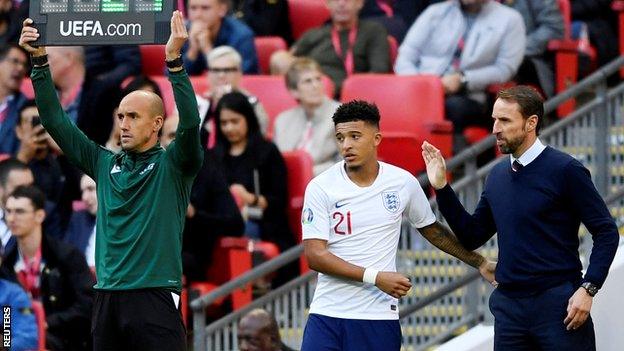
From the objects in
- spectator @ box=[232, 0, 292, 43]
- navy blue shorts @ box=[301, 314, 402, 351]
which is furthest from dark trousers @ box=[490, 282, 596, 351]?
spectator @ box=[232, 0, 292, 43]

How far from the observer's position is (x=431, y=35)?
1383 centimetres

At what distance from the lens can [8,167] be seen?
12.3 meters

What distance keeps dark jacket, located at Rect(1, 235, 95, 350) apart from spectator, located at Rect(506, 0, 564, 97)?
4258mm

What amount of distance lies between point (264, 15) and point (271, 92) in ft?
6.15

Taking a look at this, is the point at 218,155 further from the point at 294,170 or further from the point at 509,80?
the point at 509,80

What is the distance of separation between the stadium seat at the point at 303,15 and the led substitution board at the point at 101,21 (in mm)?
7974

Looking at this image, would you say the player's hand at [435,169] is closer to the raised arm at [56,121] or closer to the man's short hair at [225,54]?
the raised arm at [56,121]

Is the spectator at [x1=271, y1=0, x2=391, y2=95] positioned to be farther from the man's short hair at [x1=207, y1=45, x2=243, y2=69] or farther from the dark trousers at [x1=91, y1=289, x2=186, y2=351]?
the dark trousers at [x1=91, y1=289, x2=186, y2=351]

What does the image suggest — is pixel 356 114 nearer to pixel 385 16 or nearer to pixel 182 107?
pixel 182 107

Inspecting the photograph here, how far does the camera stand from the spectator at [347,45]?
13938mm

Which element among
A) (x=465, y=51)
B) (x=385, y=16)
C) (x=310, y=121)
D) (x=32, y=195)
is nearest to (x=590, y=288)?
(x=32, y=195)

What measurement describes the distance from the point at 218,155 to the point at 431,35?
234 cm

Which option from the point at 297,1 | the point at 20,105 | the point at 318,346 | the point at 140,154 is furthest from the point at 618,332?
the point at 297,1

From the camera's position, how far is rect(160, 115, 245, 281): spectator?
11.9 m
